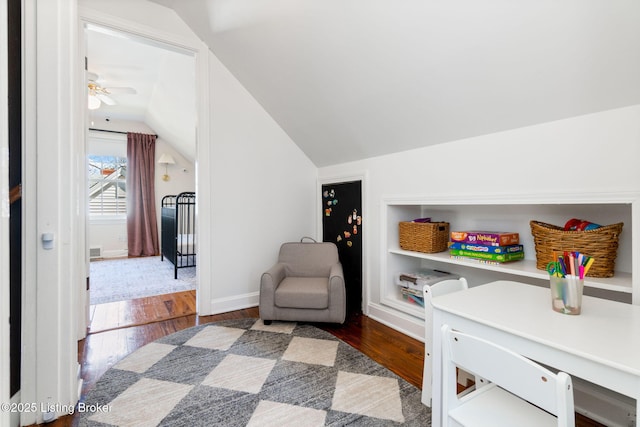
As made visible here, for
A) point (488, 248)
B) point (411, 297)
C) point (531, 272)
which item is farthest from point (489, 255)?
point (411, 297)

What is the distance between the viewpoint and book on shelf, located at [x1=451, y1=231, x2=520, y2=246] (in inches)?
72.3

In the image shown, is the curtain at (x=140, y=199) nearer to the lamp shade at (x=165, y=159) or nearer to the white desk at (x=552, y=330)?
the lamp shade at (x=165, y=159)

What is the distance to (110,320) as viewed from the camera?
2.58 metres

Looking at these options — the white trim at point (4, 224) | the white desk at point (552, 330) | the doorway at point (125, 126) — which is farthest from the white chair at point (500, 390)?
the doorway at point (125, 126)

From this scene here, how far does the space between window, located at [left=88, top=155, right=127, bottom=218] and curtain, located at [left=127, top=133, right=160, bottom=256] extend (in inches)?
13.6

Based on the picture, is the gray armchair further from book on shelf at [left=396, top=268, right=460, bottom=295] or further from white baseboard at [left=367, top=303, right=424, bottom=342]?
book on shelf at [left=396, top=268, right=460, bottom=295]

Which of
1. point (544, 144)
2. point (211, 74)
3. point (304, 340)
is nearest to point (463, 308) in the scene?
point (544, 144)

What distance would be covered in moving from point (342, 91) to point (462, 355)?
75.2 inches

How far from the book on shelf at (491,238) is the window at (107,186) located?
6218 millimetres

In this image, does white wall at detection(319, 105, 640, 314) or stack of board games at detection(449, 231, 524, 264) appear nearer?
white wall at detection(319, 105, 640, 314)

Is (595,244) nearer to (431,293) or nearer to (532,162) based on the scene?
(532,162)

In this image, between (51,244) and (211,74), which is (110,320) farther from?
(211,74)

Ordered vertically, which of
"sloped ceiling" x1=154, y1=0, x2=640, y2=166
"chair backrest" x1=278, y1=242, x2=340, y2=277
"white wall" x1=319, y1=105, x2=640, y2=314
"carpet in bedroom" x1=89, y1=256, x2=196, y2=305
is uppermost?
"sloped ceiling" x1=154, y1=0, x2=640, y2=166

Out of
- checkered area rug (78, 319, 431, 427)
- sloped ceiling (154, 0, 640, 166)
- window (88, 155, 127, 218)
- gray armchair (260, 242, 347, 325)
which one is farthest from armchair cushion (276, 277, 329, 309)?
window (88, 155, 127, 218)
